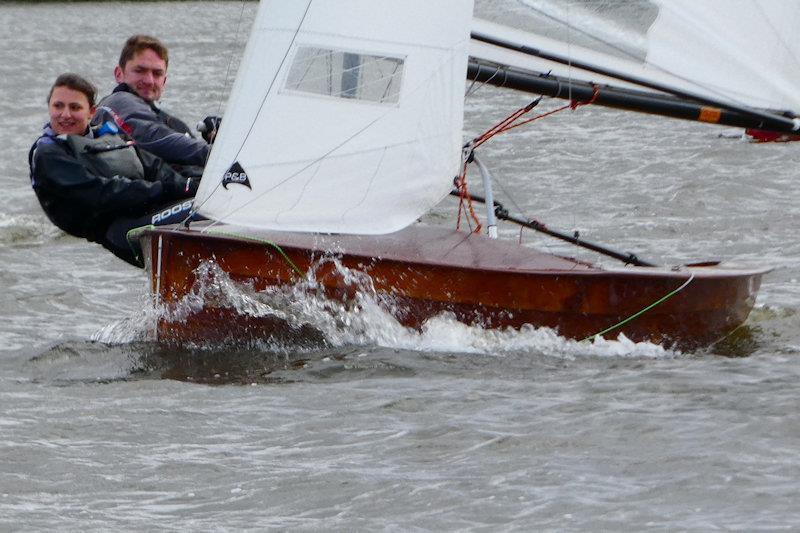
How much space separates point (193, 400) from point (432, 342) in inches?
38.7

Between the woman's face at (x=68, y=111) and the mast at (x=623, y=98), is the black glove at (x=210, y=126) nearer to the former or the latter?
the woman's face at (x=68, y=111)

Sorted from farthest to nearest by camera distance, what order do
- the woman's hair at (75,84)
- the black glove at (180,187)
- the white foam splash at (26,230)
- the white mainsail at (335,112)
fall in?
the white foam splash at (26,230)
the black glove at (180,187)
the woman's hair at (75,84)
the white mainsail at (335,112)

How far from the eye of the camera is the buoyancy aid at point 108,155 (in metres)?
6.28

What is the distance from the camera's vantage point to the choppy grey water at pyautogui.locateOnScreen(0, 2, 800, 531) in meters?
4.39

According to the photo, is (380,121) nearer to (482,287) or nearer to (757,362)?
(482,287)

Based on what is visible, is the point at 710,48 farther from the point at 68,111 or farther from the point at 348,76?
the point at 68,111

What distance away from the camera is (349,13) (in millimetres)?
5867

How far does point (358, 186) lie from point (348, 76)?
43cm

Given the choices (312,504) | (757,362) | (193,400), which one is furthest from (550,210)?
(312,504)

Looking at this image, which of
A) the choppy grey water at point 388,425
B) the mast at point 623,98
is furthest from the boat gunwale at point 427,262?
the mast at point 623,98

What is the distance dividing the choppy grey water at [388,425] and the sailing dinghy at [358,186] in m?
0.17

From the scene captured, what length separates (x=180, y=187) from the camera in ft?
21.0

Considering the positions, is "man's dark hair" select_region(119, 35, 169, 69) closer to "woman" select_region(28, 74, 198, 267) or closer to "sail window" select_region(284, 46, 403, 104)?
"woman" select_region(28, 74, 198, 267)

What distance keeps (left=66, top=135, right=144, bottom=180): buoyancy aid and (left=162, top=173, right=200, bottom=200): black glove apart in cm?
15
